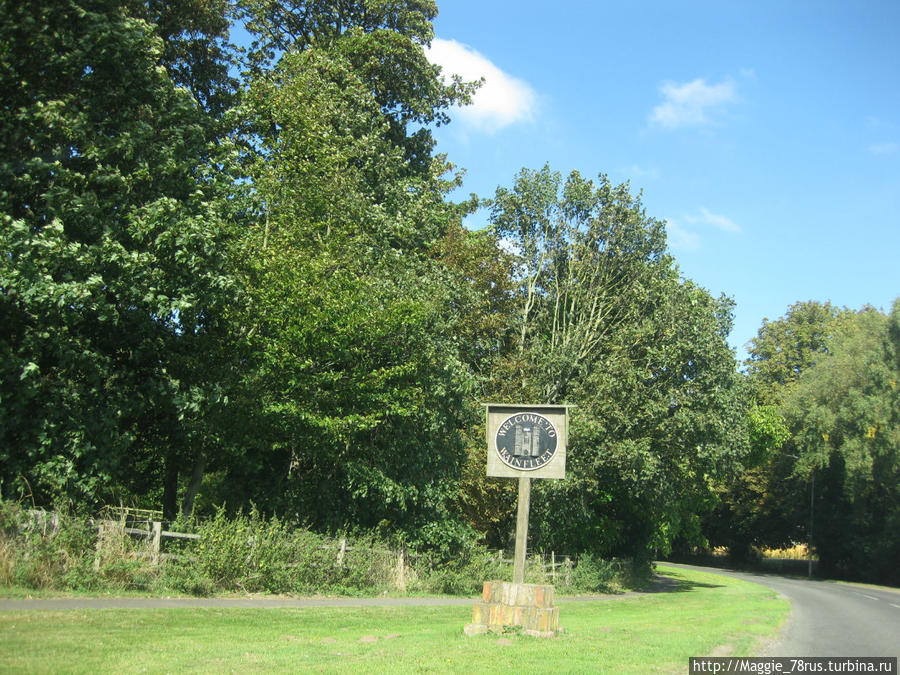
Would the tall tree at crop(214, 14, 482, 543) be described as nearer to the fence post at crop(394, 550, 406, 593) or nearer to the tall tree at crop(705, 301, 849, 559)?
the fence post at crop(394, 550, 406, 593)

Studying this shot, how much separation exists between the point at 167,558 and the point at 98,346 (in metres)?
4.90

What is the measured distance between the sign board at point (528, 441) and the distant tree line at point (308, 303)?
5.34 metres

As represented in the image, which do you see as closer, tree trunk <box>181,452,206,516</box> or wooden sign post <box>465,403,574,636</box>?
wooden sign post <box>465,403,574,636</box>

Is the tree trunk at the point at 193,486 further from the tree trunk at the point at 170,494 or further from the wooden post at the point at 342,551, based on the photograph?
the wooden post at the point at 342,551

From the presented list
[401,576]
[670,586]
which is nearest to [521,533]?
[401,576]

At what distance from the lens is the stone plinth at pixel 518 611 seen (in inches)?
426

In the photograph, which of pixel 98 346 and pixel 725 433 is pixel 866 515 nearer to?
pixel 725 433

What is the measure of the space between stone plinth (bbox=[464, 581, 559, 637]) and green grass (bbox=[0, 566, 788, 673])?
302 mm

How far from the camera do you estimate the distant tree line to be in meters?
14.4

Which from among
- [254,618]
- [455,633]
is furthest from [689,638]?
[254,618]

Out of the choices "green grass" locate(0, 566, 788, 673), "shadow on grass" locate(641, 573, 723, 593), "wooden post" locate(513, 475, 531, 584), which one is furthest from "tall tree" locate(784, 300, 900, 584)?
"wooden post" locate(513, 475, 531, 584)

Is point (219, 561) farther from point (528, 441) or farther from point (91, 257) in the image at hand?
point (528, 441)

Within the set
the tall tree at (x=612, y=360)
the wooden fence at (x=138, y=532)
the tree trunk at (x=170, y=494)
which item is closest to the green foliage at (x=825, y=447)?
the tall tree at (x=612, y=360)

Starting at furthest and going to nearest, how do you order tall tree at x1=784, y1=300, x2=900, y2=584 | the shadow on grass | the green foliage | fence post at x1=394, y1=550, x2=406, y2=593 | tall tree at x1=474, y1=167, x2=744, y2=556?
the green foliage < tall tree at x1=784, y1=300, x2=900, y2=584 < the shadow on grass < tall tree at x1=474, y1=167, x2=744, y2=556 < fence post at x1=394, y1=550, x2=406, y2=593
